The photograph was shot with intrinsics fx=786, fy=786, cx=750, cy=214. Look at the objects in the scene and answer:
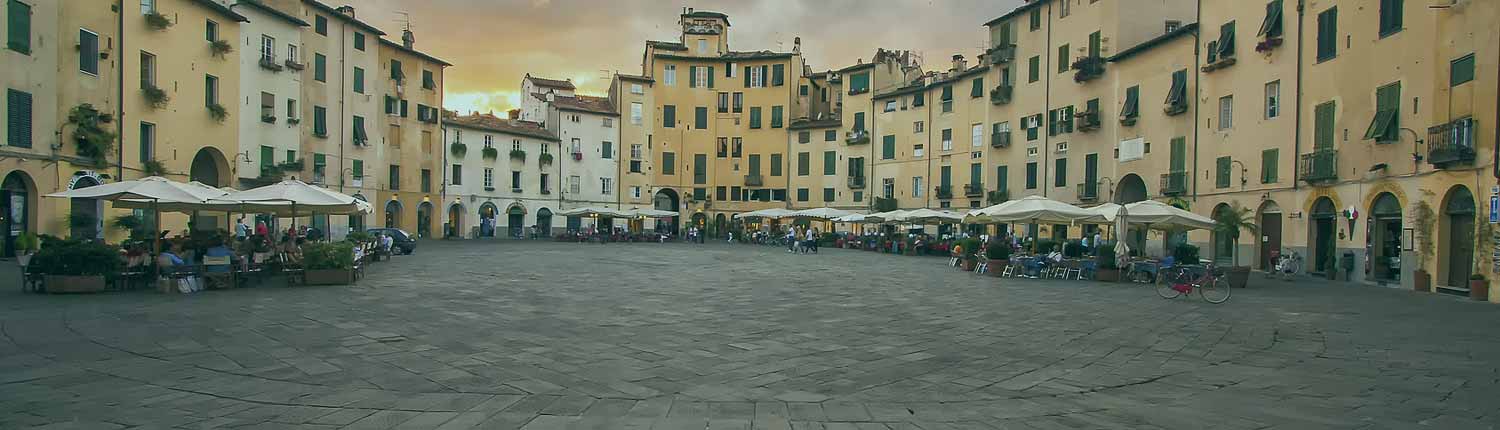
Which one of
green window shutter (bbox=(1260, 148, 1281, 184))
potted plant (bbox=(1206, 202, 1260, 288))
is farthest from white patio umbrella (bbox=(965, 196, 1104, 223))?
green window shutter (bbox=(1260, 148, 1281, 184))

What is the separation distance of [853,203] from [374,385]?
4621 centimetres

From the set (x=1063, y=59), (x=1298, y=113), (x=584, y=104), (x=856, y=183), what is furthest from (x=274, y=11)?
(x=1298, y=113)

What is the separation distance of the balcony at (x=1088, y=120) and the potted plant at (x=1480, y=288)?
55.9 feet

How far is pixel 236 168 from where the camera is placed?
30.6 metres

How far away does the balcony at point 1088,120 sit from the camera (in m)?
32.1

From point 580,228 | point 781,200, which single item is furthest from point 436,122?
point 781,200

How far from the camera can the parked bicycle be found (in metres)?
14.4

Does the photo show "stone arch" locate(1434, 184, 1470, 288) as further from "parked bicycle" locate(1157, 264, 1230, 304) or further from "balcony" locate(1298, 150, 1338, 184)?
"parked bicycle" locate(1157, 264, 1230, 304)

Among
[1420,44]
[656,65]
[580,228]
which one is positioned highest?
[656,65]

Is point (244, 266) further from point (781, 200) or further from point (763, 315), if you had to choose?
point (781, 200)

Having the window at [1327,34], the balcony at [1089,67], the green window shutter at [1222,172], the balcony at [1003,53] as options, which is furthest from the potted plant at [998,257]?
the balcony at [1003,53]

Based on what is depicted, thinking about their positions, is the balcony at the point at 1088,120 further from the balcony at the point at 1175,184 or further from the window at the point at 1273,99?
the window at the point at 1273,99

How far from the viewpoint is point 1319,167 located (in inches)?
835

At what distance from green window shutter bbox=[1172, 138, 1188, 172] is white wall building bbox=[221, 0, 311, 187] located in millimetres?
34881
